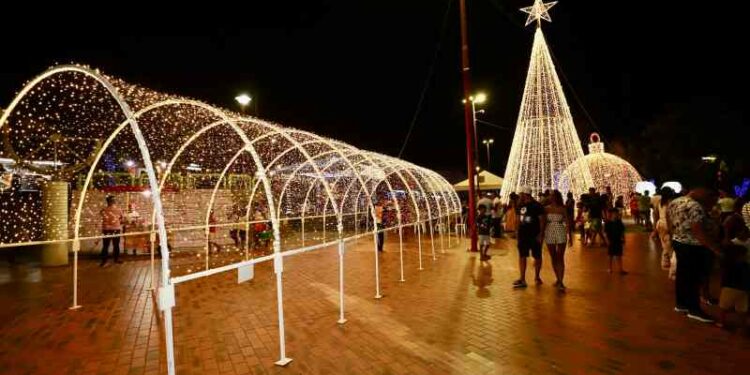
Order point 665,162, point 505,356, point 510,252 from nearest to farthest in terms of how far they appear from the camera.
→ 1. point 505,356
2. point 510,252
3. point 665,162

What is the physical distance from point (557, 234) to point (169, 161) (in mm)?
7557

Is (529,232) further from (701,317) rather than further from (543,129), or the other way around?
(543,129)

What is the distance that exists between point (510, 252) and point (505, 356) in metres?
7.84

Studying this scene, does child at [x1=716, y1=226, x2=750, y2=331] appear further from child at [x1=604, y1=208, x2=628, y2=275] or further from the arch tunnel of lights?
the arch tunnel of lights

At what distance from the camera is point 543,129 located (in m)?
15.3

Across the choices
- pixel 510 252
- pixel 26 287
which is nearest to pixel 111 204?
pixel 26 287

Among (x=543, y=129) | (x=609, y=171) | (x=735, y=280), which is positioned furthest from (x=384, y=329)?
(x=609, y=171)

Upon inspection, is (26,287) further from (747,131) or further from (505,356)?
(747,131)

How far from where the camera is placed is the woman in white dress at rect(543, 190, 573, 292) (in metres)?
6.80

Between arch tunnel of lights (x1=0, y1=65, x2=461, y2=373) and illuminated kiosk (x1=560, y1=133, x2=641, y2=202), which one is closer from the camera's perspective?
arch tunnel of lights (x1=0, y1=65, x2=461, y2=373)

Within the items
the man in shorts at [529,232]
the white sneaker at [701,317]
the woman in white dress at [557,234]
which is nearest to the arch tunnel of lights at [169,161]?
the man in shorts at [529,232]

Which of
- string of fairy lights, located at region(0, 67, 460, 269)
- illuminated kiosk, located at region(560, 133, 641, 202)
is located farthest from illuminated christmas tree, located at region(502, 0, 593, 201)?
illuminated kiosk, located at region(560, 133, 641, 202)

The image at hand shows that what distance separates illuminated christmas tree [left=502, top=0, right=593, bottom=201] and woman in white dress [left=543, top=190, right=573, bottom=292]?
28.5 feet

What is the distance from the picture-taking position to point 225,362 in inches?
160
